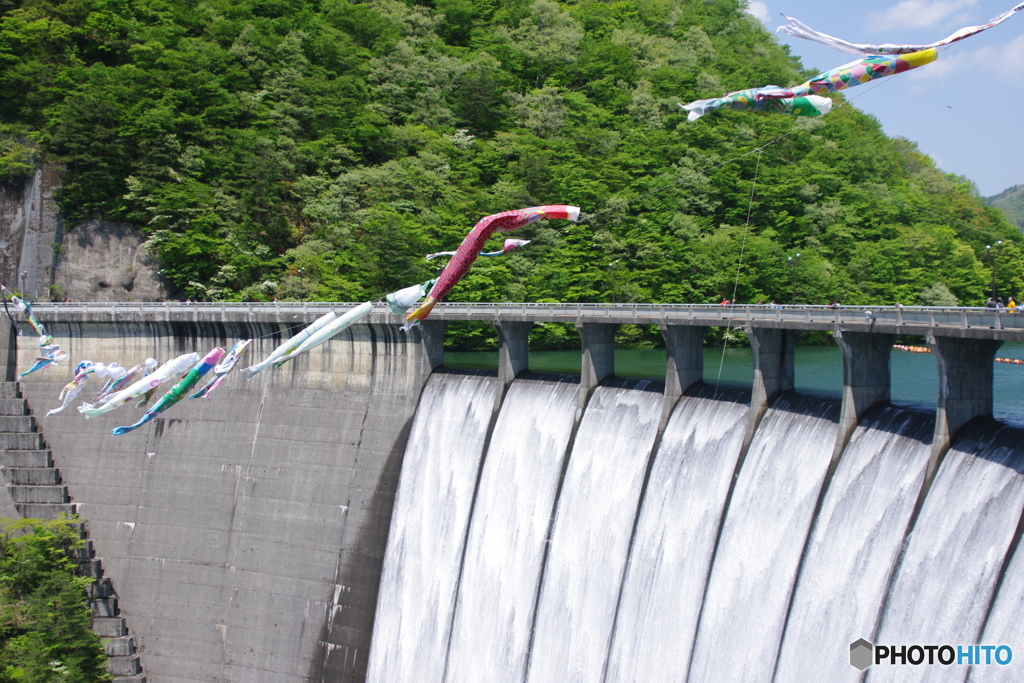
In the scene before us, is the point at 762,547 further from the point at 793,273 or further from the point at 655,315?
the point at 793,273

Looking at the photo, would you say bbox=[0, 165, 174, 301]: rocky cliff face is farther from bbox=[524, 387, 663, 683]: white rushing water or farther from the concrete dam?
bbox=[524, 387, 663, 683]: white rushing water

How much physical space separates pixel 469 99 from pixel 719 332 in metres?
35.6

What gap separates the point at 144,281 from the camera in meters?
64.1

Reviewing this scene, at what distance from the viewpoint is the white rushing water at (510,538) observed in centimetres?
3469

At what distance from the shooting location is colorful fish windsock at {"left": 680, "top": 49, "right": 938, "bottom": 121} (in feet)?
59.3

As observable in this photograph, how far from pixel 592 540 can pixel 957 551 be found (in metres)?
13.7

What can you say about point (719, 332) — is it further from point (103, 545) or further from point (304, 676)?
point (103, 545)

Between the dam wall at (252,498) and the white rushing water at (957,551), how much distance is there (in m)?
22.8

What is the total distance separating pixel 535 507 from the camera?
3609 centimetres

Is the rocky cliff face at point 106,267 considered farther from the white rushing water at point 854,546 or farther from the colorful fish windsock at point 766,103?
the colorful fish windsock at point 766,103

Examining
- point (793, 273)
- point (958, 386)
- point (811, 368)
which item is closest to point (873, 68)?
point (958, 386)

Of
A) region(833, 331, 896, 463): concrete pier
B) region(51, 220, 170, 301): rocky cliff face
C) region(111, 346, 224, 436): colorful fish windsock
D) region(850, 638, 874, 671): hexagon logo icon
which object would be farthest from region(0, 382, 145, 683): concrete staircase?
region(833, 331, 896, 463): concrete pier

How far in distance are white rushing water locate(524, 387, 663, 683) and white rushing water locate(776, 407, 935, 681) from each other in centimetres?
762

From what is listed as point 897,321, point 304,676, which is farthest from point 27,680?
point 897,321
